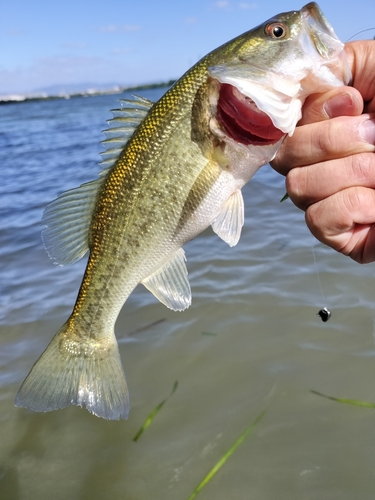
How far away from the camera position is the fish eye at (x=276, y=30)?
195 centimetres

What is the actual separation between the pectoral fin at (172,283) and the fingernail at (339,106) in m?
1.05

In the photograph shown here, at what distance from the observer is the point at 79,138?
2125 centimetres

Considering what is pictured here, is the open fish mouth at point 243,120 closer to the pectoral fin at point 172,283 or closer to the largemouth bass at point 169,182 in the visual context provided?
the largemouth bass at point 169,182

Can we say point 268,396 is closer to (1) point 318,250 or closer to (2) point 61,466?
(2) point 61,466

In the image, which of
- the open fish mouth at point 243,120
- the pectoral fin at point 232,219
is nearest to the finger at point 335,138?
the open fish mouth at point 243,120

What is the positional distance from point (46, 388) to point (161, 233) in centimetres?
113

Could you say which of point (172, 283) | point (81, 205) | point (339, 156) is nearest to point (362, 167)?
point (339, 156)

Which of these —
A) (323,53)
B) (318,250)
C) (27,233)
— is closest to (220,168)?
(323,53)

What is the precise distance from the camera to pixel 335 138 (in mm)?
1906

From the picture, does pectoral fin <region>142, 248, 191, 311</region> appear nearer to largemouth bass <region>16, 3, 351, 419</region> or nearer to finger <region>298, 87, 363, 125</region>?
largemouth bass <region>16, 3, 351, 419</region>

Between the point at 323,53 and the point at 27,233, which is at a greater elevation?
the point at 323,53

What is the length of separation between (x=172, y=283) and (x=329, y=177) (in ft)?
3.33

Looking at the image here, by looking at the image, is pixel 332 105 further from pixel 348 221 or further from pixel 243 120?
pixel 348 221

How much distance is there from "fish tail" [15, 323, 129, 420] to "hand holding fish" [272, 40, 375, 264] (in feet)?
4.64
